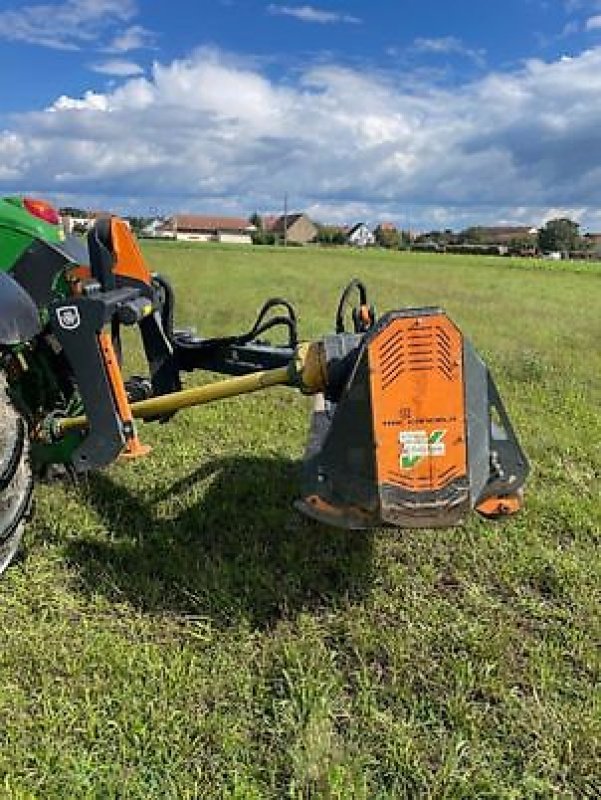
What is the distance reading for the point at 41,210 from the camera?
382 cm

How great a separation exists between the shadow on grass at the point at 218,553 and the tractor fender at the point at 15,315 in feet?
3.24

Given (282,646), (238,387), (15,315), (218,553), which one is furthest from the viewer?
(218,553)

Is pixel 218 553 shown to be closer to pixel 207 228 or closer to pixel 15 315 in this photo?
pixel 15 315

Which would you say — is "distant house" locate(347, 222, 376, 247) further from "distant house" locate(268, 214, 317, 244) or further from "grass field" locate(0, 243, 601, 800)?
"grass field" locate(0, 243, 601, 800)

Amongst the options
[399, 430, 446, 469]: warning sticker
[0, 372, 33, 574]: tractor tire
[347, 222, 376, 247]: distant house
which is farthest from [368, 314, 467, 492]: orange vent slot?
[347, 222, 376, 247]: distant house

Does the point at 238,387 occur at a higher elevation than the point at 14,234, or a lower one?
lower

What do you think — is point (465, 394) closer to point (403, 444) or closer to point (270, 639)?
point (403, 444)

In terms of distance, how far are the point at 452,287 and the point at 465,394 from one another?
21334 millimetres

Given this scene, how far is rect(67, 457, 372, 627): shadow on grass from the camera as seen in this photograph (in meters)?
3.14

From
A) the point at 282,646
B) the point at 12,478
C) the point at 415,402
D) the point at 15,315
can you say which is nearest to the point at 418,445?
the point at 415,402

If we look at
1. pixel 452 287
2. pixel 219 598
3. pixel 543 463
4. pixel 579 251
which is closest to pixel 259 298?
pixel 452 287

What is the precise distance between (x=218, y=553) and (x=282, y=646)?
786 millimetres

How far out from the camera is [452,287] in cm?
2336

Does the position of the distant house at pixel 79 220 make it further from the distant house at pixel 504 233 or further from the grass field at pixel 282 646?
the distant house at pixel 504 233
